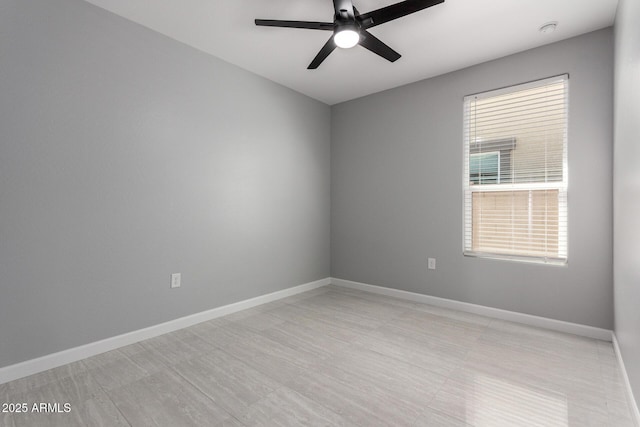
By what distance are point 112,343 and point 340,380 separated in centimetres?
175

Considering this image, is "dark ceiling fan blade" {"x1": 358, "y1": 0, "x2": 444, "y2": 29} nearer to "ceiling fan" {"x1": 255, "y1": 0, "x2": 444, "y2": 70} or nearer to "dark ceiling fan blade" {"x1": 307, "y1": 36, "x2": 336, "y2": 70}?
"ceiling fan" {"x1": 255, "y1": 0, "x2": 444, "y2": 70}

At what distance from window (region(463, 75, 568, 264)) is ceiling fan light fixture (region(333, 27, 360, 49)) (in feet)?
5.61

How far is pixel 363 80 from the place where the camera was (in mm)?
3494

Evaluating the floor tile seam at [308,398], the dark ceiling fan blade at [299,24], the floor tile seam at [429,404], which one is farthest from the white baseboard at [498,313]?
the dark ceiling fan blade at [299,24]

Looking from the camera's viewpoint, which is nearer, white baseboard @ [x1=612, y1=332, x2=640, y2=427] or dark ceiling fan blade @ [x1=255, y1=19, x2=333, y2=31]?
white baseboard @ [x1=612, y1=332, x2=640, y2=427]

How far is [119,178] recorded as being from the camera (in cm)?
234

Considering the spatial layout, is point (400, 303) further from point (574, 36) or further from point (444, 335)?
point (574, 36)

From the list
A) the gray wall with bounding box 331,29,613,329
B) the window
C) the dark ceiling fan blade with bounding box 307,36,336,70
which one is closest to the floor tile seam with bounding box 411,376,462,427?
the gray wall with bounding box 331,29,613,329

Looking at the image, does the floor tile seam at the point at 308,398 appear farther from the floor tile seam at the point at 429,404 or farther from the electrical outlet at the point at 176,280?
the electrical outlet at the point at 176,280

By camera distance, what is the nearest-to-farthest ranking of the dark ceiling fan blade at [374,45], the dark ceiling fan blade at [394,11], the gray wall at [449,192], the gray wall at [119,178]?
1. the dark ceiling fan blade at [394,11]
2. the gray wall at [119,178]
3. the dark ceiling fan blade at [374,45]
4. the gray wall at [449,192]

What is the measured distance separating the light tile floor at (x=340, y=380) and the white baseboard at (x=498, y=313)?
10 cm

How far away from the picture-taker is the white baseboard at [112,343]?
6.21 ft

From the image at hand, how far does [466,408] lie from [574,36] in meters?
3.07

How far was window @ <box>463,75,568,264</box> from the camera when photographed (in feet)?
8.83
